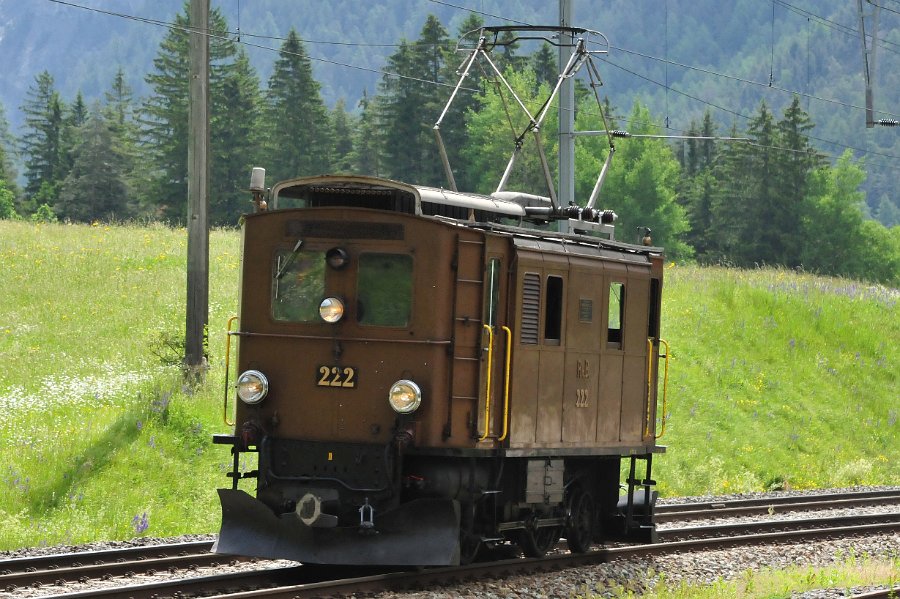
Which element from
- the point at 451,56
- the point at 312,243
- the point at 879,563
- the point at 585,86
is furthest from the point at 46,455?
the point at 585,86

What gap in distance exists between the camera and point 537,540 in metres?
13.6

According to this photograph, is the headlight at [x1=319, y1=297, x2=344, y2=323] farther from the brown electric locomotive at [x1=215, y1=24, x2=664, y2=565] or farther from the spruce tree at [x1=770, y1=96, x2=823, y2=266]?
the spruce tree at [x1=770, y1=96, x2=823, y2=266]

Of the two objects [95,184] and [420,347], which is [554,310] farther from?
[95,184]

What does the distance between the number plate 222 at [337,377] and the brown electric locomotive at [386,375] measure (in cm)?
1

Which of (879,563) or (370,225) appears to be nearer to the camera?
(370,225)

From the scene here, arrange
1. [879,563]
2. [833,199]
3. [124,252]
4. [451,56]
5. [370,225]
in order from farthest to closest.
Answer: [833,199] → [451,56] → [124,252] → [879,563] → [370,225]

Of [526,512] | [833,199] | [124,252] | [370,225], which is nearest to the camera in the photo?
[370,225]

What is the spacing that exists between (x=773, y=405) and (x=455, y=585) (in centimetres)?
1888

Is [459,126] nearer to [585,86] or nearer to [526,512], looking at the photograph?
[585,86]

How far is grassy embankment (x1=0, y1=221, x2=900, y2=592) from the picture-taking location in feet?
55.6

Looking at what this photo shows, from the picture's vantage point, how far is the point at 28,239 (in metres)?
34.9

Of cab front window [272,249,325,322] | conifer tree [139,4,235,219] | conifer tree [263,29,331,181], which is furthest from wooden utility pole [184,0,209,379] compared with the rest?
conifer tree [263,29,331,181]

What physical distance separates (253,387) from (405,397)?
4.91 feet

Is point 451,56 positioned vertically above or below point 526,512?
above
